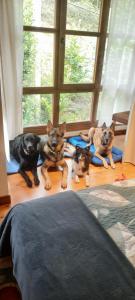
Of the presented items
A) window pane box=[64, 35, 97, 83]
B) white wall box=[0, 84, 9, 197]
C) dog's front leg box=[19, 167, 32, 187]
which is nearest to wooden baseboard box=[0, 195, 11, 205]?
white wall box=[0, 84, 9, 197]

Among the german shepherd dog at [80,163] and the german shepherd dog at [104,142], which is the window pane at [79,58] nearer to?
the german shepherd dog at [104,142]

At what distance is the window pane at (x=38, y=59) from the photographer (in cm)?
307

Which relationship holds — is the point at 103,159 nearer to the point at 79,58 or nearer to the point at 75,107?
the point at 75,107

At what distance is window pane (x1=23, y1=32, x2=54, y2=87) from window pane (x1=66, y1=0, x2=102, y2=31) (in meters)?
0.36

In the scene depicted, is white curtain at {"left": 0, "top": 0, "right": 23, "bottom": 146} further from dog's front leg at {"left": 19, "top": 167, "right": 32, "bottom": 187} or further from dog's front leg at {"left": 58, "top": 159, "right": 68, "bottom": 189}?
dog's front leg at {"left": 58, "top": 159, "right": 68, "bottom": 189}

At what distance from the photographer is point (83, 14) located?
325 cm

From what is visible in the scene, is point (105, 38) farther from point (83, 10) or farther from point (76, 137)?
point (76, 137)

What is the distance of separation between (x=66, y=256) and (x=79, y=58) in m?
3.09

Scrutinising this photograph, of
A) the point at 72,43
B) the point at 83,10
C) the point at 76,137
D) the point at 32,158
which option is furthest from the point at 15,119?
the point at 83,10

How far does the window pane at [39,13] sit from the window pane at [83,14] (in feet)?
0.80

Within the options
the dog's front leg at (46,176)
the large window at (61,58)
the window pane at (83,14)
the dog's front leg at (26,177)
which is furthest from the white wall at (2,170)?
the window pane at (83,14)

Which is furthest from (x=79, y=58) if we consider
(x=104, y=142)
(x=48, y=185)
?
(x=48, y=185)

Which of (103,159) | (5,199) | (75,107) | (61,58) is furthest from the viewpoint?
(75,107)

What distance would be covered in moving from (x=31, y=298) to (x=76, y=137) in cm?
298
